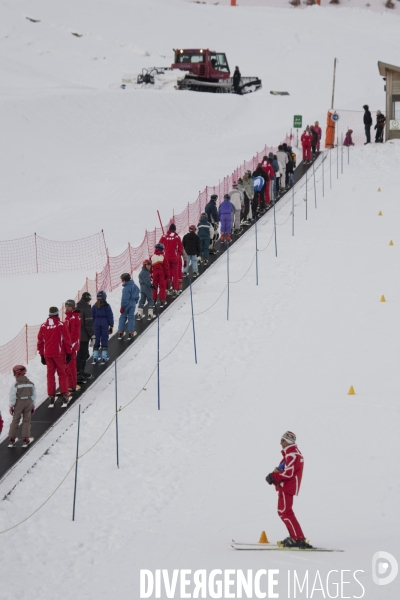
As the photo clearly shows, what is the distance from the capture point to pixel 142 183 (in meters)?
33.1

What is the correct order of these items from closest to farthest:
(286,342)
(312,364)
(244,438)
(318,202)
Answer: (244,438), (312,364), (286,342), (318,202)

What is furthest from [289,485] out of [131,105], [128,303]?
[131,105]

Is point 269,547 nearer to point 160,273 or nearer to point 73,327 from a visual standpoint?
point 73,327

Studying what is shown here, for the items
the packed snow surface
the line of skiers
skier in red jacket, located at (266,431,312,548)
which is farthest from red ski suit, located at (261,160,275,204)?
skier in red jacket, located at (266,431,312,548)

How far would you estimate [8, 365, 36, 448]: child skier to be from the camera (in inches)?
490

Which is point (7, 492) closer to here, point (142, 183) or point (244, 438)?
point (244, 438)

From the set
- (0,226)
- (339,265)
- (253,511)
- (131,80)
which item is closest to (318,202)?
(339,265)

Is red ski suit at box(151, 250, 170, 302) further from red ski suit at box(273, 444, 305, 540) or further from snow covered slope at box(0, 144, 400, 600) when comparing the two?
red ski suit at box(273, 444, 305, 540)

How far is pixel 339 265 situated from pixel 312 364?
637 centimetres

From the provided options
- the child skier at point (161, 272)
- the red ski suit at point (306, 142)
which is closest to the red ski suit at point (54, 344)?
the child skier at point (161, 272)

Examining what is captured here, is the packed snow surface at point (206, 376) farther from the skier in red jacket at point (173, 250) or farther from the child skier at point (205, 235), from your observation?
the skier in red jacket at point (173, 250)

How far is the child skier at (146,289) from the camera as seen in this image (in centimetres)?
1733

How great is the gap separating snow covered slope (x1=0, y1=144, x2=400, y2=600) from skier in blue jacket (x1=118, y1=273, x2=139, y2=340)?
47 centimetres

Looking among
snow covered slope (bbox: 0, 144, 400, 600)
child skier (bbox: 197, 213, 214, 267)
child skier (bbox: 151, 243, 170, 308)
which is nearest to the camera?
snow covered slope (bbox: 0, 144, 400, 600)
